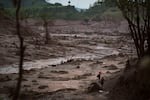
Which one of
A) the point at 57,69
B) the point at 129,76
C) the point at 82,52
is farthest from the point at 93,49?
the point at 129,76

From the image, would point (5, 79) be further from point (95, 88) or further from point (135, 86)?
point (135, 86)

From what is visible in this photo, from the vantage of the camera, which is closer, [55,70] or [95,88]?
[95,88]

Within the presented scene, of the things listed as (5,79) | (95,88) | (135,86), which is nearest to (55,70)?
(5,79)

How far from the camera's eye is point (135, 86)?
62.2 ft

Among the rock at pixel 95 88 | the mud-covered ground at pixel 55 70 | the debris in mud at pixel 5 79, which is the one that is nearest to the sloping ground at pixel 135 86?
the mud-covered ground at pixel 55 70

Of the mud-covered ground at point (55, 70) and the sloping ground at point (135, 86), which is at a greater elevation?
the sloping ground at point (135, 86)

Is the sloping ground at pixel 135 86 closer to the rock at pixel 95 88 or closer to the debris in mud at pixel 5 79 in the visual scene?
the rock at pixel 95 88

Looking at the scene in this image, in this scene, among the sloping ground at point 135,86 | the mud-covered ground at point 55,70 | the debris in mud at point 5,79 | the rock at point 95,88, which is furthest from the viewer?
the debris in mud at point 5,79

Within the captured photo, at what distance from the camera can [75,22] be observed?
14300 cm

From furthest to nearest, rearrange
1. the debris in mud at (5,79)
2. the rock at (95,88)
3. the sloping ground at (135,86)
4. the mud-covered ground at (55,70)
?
1. the debris in mud at (5,79)
2. the mud-covered ground at (55,70)
3. the rock at (95,88)
4. the sloping ground at (135,86)

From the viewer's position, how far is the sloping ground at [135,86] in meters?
17.2

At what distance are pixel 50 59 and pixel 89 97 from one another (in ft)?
94.3

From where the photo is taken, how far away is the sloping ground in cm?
1716

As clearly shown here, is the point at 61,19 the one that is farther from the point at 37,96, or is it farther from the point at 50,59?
the point at 37,96
